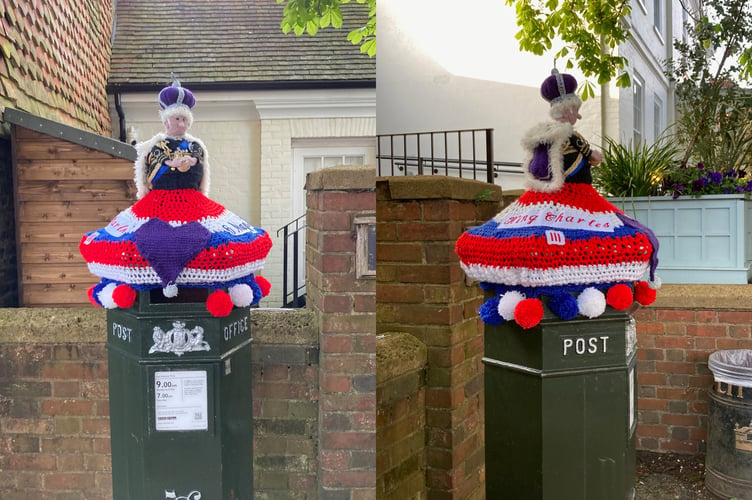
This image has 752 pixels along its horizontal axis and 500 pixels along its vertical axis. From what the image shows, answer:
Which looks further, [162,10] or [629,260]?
[162,10]

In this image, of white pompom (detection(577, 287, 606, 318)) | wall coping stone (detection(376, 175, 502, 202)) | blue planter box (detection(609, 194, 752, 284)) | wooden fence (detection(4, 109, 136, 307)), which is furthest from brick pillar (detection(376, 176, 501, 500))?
wooden fence (detection(4, 109, 136, 307))

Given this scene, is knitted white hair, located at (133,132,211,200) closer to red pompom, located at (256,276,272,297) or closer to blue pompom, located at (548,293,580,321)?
red pompom, located at (256,276,272,297)

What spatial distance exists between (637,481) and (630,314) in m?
0.35

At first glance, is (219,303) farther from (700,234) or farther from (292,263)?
(700,234)

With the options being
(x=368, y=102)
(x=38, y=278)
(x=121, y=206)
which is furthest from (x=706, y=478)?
(x=38, y=278)

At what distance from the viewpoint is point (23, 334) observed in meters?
1.48

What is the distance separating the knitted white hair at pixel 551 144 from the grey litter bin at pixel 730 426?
44 cm

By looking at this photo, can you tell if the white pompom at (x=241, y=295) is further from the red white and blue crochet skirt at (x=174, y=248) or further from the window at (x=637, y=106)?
the window at (x=637, y=106)

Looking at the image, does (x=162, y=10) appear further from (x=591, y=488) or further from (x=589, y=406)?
(x=591, y=488)

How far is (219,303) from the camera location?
4.23 feet

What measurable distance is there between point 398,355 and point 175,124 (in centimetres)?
67

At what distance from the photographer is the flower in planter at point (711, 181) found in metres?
1.25

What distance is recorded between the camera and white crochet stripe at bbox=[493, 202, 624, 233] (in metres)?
1.15

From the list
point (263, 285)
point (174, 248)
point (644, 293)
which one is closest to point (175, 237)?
point (174, 248)
